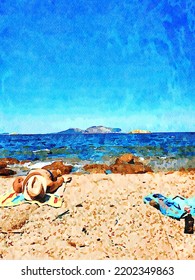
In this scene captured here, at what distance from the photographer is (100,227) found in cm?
336

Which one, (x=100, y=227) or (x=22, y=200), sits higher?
(x=22, y=200)

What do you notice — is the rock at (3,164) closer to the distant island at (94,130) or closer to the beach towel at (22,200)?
the beach towel at (22,200)

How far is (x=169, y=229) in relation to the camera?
3.35 m

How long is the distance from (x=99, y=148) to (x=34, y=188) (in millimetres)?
861

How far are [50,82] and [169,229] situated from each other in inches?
67.1

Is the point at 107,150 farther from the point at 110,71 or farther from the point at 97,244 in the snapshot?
the point at 97,244

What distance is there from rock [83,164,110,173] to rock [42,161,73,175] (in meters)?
0.15

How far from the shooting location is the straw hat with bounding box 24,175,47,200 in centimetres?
347

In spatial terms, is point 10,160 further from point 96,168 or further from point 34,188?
point 96,168

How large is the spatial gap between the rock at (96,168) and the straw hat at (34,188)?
18.5 inches

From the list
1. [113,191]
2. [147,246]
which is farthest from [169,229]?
[113,191]

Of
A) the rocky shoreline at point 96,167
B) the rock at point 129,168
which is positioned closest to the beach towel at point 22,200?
the rocky shoreline at point 96,167

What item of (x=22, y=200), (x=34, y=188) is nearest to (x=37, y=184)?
(x=34, y=188)

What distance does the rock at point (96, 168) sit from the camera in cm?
380
